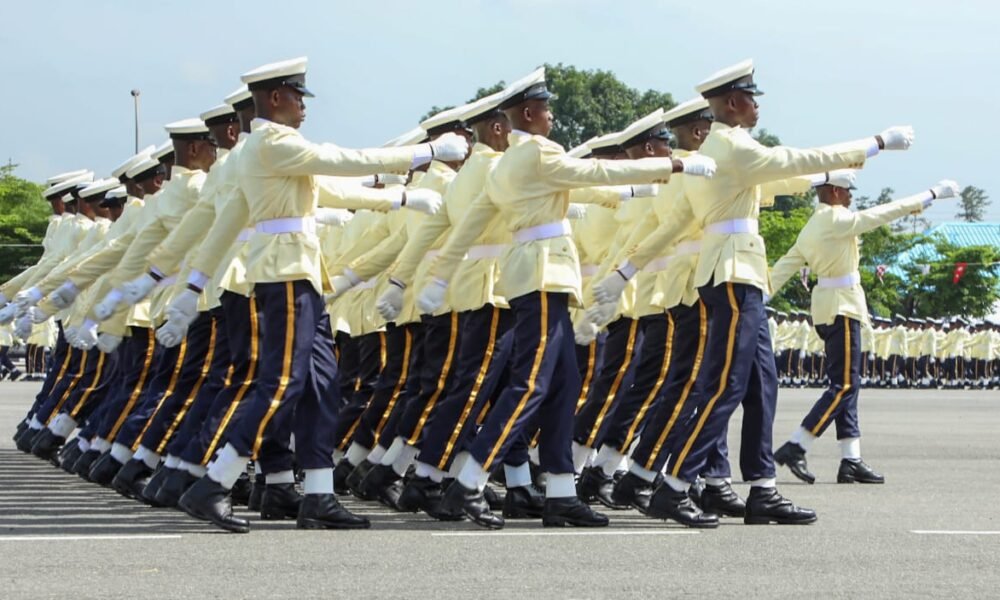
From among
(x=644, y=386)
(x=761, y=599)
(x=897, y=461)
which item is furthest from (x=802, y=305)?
(x=761, y=599)

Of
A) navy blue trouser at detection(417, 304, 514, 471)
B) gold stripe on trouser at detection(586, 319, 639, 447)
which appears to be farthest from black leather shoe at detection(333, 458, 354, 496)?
navy blue trouser at detection(417, 304, 514, 471)

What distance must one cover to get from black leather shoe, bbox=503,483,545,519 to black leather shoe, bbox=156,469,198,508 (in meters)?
1.67

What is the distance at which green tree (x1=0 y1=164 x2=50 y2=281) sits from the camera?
54.9m

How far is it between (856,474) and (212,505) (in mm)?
5135

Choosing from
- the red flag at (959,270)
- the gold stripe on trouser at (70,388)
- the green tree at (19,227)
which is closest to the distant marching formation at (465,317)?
the gold stripe on trouser at (70,388)

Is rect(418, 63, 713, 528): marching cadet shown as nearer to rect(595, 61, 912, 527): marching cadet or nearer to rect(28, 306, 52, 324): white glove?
rect(595, 61, 912, 527): marching cadet

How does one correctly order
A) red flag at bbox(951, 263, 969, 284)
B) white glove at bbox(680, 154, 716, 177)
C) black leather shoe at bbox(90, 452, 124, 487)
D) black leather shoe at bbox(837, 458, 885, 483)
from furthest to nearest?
red flag at bbox(951, 263, 969, 284) → black leather shoe at bbox(837, 458, 885, 483) → black leather shoe at bbox(90, 452, 124, 487) → white glove at bbox(680, 154, 716, 177)

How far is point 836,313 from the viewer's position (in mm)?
12016

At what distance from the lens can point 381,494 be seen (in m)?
10.1

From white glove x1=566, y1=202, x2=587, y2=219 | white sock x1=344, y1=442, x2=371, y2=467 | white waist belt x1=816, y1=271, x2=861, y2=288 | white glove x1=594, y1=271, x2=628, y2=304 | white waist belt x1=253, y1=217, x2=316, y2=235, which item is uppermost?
white glove x1=566, y1=202, x2=587, y2=219

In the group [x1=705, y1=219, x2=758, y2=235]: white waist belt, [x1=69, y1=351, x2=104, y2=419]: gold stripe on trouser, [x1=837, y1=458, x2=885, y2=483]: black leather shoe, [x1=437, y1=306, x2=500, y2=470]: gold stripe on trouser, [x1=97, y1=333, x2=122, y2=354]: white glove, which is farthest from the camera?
[x1=69, y1=351, x2=104, y2=419]: gold stripe on trouser

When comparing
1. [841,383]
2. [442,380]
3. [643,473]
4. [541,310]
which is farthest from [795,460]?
[541,310]

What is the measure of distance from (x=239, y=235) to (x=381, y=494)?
1.75 meters

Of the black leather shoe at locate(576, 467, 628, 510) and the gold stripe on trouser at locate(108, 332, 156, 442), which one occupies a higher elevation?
the gold stripe on trouser at locate(108, 332, 156, 442)
